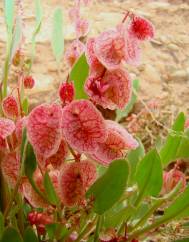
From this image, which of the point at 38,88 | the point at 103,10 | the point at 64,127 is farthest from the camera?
the point at 103,10

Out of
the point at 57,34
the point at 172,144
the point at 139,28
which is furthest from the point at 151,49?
the point at 139,28

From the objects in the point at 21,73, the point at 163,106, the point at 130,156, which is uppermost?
the point at 21,73

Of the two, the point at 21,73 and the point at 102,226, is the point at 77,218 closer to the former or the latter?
the point at 102,226

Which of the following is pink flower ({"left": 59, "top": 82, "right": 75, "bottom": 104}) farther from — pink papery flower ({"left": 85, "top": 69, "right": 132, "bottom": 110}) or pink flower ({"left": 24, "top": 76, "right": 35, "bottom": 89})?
pink flower ({"left": 24, "top": 76, "right": 35, "bottom": 89})

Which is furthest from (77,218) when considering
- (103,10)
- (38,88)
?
(103,10)

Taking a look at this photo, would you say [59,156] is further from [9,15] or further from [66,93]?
[9,15]

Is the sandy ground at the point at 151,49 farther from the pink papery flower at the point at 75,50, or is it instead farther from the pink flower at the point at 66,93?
the pink flower at the point at 66,93

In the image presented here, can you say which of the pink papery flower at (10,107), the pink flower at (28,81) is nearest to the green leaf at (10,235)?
the pink papery flower at (10,107)
